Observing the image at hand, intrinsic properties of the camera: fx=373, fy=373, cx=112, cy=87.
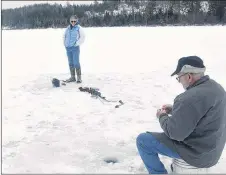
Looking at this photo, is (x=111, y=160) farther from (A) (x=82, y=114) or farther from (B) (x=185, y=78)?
(A) (x=82, y=114)

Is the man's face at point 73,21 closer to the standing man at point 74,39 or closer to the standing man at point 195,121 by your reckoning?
the standing man at point 74,39

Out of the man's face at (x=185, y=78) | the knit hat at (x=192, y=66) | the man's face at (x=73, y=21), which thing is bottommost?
the man's face at (x=185, y=78)

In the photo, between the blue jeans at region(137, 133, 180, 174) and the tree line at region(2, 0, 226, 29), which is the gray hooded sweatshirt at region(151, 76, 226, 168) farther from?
the tree line at region(2, 0, 226, 29)

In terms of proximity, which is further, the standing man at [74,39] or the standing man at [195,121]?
the standing man at [74,39]

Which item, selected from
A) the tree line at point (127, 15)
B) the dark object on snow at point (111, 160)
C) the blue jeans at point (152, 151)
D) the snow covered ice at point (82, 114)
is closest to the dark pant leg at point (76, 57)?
the snow covered ice at point (82, 114)

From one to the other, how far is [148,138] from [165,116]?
321 millimetres

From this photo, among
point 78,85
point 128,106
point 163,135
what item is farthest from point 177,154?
point 78,85

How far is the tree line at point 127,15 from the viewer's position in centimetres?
6800

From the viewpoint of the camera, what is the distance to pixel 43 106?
718 cm

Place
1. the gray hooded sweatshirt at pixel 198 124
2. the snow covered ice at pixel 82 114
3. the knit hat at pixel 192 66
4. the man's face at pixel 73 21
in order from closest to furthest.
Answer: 1. the gray hooded sweatshirt at pixel 198 124
2. the knit hat at pixel 192 66
3. the snow covered ice at pixel 82 114
4. the man's face at pixel 73 21

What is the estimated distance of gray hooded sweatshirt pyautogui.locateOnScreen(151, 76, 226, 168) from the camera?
335 centimetres

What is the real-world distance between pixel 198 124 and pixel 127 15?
75106 mm

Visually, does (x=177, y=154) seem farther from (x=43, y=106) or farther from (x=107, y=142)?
(x=43, y=106)

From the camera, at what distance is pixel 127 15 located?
76938 millimetres
